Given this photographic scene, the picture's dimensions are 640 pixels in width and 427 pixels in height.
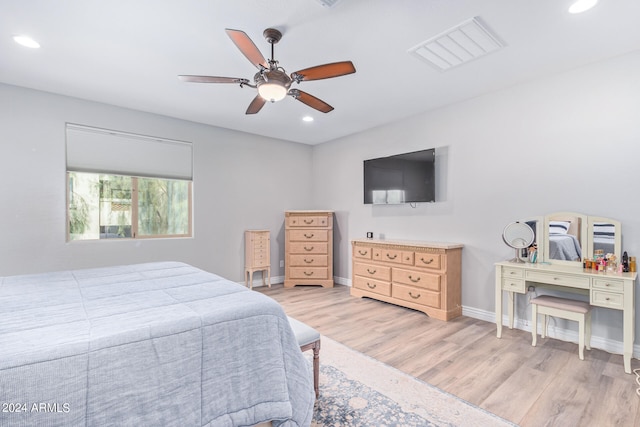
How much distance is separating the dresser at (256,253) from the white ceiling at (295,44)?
82.0 inches

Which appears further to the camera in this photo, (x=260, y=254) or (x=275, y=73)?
(x=260, y=254)

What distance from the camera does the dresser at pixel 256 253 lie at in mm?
4840

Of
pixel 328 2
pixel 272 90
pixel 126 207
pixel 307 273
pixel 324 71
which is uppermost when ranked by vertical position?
pixel 328 2

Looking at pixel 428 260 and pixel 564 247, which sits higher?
pixel 564 247

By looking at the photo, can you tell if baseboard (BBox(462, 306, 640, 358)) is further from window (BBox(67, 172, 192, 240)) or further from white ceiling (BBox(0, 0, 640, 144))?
window (BBox(67, 172, 192, 240))

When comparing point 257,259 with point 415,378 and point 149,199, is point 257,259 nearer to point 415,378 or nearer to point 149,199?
point 149,199

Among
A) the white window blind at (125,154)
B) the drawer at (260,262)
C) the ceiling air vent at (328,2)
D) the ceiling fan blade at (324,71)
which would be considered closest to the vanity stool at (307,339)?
the ceiling fan blade at (324,71)

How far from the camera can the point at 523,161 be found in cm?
322

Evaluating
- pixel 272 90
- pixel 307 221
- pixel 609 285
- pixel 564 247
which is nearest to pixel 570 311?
pixel 609 285

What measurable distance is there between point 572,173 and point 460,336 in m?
1.90

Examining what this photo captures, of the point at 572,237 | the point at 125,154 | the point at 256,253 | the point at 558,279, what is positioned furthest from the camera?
the point at 256,253

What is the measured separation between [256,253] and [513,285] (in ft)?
11.4

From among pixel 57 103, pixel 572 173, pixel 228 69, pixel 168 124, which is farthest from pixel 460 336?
pixel 57 103

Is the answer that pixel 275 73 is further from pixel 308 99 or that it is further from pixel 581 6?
pixel 581 6
